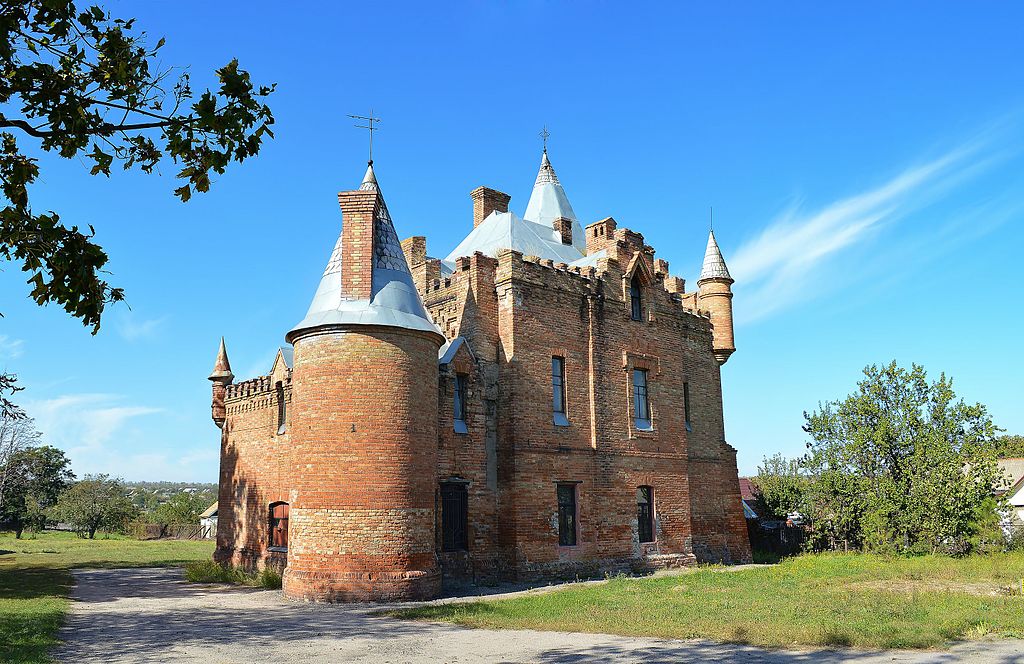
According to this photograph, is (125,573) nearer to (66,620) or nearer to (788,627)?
(66,620)

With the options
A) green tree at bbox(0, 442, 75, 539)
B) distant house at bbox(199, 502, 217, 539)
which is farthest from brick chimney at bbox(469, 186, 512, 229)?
green tree at bbox(0, 442, 75, 539)

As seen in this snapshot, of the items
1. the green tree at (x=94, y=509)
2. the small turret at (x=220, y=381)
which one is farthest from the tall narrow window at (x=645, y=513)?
the green tree at (x=94, y=509)

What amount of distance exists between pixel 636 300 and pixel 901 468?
1059 centimetres

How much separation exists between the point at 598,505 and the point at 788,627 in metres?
10.8

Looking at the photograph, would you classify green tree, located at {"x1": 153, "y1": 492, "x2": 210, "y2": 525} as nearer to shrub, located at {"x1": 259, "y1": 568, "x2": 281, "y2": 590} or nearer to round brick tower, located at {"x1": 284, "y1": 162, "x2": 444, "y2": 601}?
shrub, located at {"x1": 259, "y1": 568, "x2": 281, "y2": 590}

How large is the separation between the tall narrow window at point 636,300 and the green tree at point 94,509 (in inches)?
2041

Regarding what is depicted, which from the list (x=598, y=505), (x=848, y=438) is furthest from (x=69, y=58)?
(x=848, y=438)

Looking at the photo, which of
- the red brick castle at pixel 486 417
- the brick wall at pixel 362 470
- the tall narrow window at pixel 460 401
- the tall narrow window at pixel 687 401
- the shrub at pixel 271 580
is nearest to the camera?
the brick wall at pixel 362 470

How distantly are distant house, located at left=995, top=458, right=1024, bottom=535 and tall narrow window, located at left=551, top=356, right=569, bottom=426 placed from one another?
46.3ft

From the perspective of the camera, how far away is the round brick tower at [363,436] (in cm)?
1727

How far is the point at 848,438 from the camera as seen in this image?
2766 cm

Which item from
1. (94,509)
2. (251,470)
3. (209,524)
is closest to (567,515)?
(251,470)

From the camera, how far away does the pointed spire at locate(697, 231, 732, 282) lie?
30281 mm

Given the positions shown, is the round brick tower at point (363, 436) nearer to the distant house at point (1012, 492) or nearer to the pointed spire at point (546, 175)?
the pointed spire at point (546, 175)
